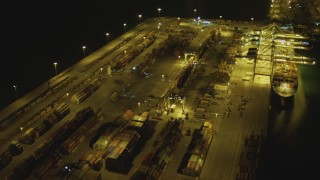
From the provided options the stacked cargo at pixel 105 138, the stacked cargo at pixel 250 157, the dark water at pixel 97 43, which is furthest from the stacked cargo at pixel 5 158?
the stacked cargo at pixel 250 157

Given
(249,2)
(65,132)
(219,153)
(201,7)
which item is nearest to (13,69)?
(65,132)

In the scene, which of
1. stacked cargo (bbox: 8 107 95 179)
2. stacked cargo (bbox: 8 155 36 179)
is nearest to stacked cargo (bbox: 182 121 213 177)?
stacked cargo (bbox: 8 107 95 179)

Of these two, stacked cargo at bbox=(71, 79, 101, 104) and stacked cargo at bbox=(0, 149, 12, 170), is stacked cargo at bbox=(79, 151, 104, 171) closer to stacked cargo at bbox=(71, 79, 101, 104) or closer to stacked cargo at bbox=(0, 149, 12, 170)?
stacked cargo at bbox=(0, 149, 12, 170)

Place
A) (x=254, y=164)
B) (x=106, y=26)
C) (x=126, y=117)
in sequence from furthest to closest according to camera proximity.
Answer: (x=106, y=26) → (x=126, y=117) → (x=254, y=164)

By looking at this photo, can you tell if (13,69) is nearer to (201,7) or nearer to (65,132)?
(65,132)

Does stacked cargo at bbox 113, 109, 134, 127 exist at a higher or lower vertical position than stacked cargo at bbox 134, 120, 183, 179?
higher

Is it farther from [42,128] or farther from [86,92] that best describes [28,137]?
[86,92]
